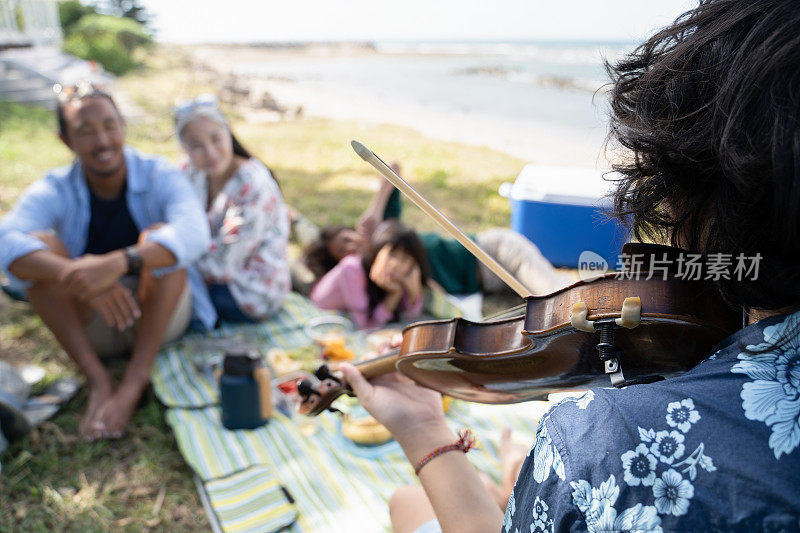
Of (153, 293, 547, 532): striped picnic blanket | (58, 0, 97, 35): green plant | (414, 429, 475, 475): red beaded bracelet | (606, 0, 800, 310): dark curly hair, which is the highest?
(58, 0, 97, 35): green plant

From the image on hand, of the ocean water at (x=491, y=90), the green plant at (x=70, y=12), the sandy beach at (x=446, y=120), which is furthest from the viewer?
the green plant at (x=70, y=12)

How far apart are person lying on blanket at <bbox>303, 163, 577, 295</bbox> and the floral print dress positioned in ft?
1.68

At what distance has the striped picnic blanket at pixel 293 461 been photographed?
2.07m

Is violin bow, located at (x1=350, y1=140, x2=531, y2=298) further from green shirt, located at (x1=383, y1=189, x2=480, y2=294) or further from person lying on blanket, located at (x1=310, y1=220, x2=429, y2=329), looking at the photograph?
green shirt, located at (x1=383, y1=189, x2=480, y2=294)

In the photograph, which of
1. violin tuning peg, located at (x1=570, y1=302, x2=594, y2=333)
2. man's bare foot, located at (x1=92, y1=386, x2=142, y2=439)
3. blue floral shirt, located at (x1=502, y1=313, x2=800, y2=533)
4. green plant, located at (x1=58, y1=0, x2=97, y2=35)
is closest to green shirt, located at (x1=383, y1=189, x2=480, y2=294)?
man's bare foot, located at (x1=92, y1=386, x2=142, y2=439)

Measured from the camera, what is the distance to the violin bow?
123cm

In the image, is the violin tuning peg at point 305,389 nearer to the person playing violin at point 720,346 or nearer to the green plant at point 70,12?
the person playing violin at point 720,346

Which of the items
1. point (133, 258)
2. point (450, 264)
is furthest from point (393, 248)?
point (133, 258)

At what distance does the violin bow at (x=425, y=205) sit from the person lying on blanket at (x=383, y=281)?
1887 millimetres

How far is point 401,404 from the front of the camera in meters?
1.43

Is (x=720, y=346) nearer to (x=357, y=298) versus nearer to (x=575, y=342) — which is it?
(x=575, y=342)

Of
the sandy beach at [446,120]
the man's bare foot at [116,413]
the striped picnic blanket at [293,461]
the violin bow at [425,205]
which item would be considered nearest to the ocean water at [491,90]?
the sandy beach at [446,120]

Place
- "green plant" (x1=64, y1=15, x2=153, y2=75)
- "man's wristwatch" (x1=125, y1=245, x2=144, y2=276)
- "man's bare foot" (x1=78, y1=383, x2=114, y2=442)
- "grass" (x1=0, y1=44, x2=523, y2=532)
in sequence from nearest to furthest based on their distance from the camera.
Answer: "grass" (x1=0, y1=44, x2=523, y2=532) < "man's bare foot" (x1=78, y1=383, x2=114, y2=442) < "man's wristwatch" (x1=125, y1=245, x2=144, y2=276) < "green plant" (x1=64, y1=15, x2=153, y2=75)

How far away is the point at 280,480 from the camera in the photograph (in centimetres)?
224
